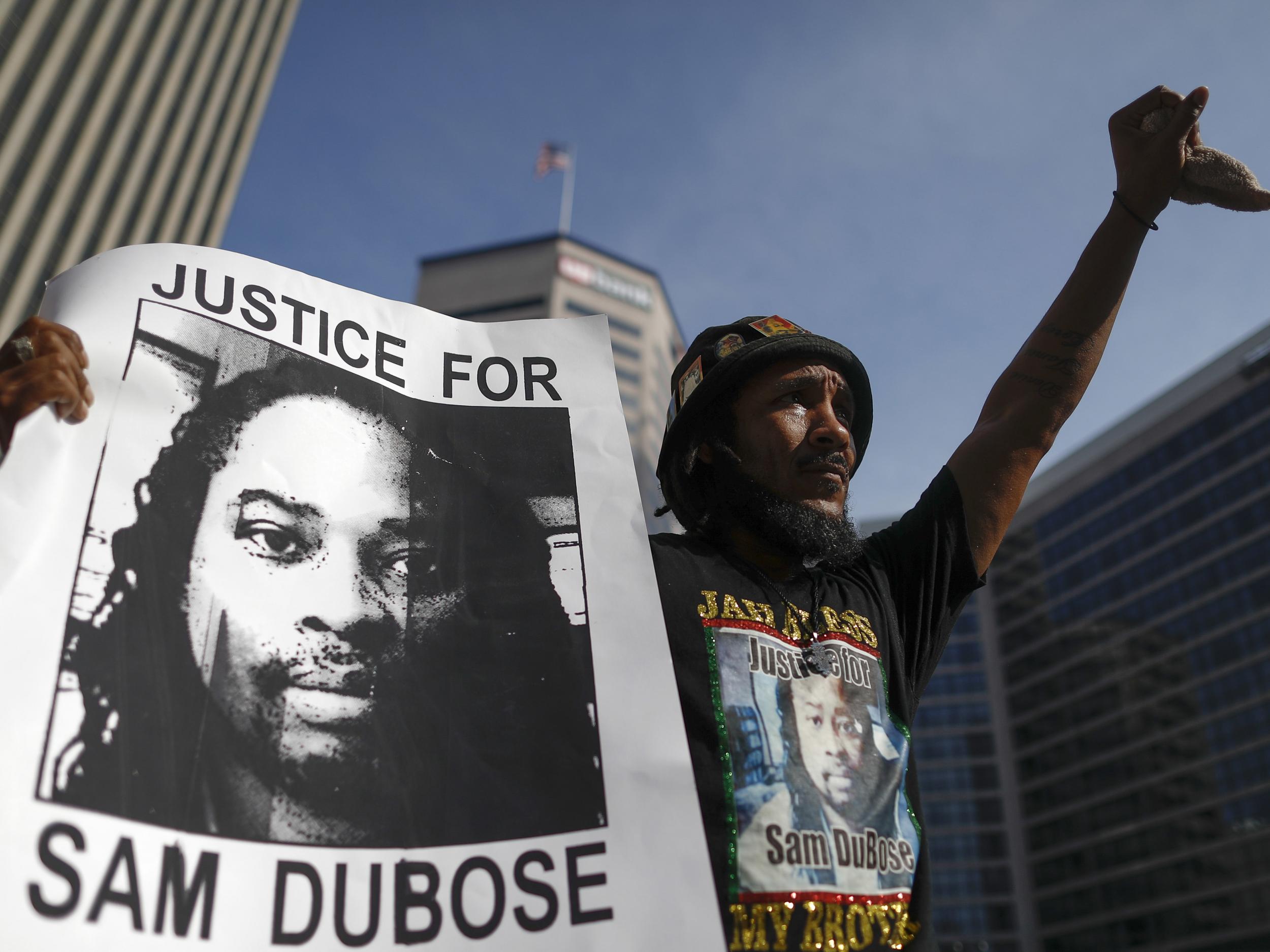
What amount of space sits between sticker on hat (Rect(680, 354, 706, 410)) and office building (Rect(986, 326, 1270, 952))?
7452cm

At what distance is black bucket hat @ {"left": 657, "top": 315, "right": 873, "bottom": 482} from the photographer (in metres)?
2.33

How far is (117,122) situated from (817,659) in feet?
165

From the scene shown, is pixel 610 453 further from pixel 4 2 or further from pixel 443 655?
pixel 4 2

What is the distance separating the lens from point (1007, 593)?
85.7 metres

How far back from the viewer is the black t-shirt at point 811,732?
63.0 inches

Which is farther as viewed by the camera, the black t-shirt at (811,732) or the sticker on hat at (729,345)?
the sticker on hat at (729,345)

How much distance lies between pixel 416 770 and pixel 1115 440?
8794cm

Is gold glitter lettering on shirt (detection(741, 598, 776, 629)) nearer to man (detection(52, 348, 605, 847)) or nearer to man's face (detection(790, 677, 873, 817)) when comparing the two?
man's face (detection(790, 677, 873, 817))

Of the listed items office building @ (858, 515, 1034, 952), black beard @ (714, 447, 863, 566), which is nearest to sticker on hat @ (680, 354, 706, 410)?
black beard @ (714, 447, 863, 566)

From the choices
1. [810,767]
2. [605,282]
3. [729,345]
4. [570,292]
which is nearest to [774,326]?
[729,345]

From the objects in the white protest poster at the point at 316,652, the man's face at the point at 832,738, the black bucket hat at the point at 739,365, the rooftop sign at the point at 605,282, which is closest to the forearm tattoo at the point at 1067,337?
the black bucket hat at the point at 739,365

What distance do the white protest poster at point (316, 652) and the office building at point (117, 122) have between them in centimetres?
3787

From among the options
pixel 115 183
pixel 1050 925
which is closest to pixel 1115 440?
pixel 1050 925

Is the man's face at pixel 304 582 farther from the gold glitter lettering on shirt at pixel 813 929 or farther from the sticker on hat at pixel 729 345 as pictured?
the sticker on hat at pixel 729 345
